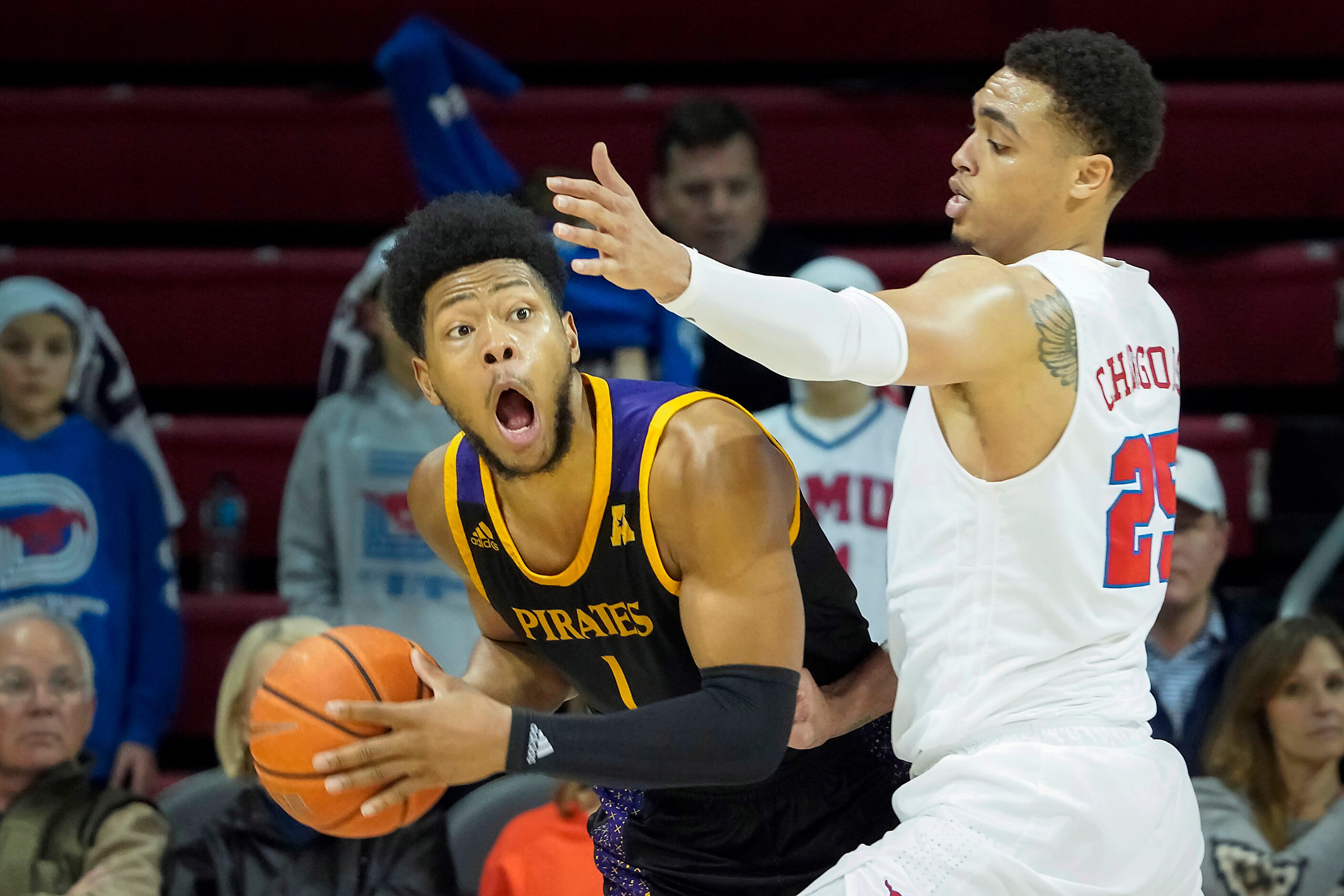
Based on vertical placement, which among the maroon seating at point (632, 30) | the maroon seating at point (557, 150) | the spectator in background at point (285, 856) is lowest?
the spectator in background at point (285, 856)

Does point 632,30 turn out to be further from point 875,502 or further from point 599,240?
point 599,240

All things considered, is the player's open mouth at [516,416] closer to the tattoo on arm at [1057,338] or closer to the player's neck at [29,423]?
the tattoo on arm at [1057,338]

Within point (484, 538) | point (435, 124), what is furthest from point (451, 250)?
point (435, 124)

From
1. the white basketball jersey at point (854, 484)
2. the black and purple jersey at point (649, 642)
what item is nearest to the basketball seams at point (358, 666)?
the black and purple jersey at point (649, 642)

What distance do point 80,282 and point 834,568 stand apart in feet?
12.3

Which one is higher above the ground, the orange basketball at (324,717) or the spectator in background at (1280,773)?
the orange basketball at (324,717)

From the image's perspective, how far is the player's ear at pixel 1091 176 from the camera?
2.44 metres

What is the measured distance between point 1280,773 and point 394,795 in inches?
101

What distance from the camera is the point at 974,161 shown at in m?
2.48

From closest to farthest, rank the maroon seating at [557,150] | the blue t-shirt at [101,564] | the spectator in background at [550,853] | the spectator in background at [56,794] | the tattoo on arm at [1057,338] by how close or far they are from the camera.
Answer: the tattoo on arm at [1057,338]
the spectator in background at [550,853]
the spectator in background at [56,794]
the blue t-shirt at [101,564]
the maroon seating at [557,150]

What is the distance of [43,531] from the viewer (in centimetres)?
445

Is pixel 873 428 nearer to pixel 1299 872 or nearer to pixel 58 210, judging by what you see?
pixel 1299 872

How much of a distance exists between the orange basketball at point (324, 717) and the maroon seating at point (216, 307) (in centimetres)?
338

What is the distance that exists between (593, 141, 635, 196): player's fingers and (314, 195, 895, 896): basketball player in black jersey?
1.09ft
